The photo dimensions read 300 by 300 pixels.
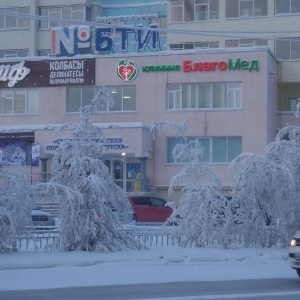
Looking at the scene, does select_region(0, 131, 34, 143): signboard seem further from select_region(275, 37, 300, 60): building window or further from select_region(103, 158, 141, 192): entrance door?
select_region(275, 37, 300, 60): building window

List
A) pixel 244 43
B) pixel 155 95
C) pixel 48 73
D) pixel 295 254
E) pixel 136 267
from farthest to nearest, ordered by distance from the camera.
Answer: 1. pixel 244 43
2. pixel 48 73
3. pixel 155 95
4. pixel 136 267
5. pixel 295 254

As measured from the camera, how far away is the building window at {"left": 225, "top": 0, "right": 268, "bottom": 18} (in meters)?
50.8

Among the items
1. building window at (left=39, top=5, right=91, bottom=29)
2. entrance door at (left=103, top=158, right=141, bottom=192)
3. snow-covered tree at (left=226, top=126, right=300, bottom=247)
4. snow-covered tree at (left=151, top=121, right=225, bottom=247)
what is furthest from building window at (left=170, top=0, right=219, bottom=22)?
snow-covered tree at (left=226, top=126, right=300, bottom=247)

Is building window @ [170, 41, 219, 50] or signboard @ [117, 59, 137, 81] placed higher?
building window @ [170, 41, 219, 50]

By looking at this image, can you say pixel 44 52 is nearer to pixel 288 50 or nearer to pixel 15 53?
pixel 15 53

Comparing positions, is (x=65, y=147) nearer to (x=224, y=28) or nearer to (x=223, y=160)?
(x=223, y=160)

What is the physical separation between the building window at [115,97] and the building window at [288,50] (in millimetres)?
9745

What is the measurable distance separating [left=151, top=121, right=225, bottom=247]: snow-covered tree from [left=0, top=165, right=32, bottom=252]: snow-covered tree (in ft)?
15.8

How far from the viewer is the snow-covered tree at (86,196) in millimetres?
21250

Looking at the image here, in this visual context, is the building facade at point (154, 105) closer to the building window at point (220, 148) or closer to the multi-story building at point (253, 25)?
the building window at point (220, 148)

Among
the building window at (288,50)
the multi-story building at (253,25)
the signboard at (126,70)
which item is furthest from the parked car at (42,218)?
the building window at (288,50)

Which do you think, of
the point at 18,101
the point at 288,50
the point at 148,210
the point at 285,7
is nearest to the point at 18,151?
the point at 18,101

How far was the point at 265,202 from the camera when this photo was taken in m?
23.4

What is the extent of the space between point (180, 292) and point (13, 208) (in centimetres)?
656
